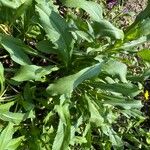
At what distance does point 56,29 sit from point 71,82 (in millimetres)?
330

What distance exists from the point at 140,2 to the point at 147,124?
1.04 metres

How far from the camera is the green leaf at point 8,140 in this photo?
235 cm

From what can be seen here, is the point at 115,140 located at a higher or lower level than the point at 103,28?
lower

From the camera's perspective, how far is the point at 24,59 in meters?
2.33

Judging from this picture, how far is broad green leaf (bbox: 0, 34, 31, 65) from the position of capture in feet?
7.37

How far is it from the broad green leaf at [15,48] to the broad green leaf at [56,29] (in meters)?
0.19

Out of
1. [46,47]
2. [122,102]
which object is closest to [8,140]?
[46,47]

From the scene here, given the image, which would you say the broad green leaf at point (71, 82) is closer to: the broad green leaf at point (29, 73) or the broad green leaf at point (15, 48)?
the broad green leaf at point (29, 73)

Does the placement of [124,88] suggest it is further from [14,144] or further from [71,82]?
[14,144]

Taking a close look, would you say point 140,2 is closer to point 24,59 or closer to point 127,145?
point 127,145

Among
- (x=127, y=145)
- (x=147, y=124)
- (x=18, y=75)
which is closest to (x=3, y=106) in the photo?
(x=18, y=75)

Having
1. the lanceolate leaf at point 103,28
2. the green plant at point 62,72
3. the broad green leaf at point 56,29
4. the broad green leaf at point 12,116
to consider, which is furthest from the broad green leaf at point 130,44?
the broad green leaf at point 12,116

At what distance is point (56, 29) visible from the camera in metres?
2.24

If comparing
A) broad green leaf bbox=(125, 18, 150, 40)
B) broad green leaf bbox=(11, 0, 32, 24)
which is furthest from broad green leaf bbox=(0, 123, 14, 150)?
broad green leaf bbox=(125, 18, 150, 40)
